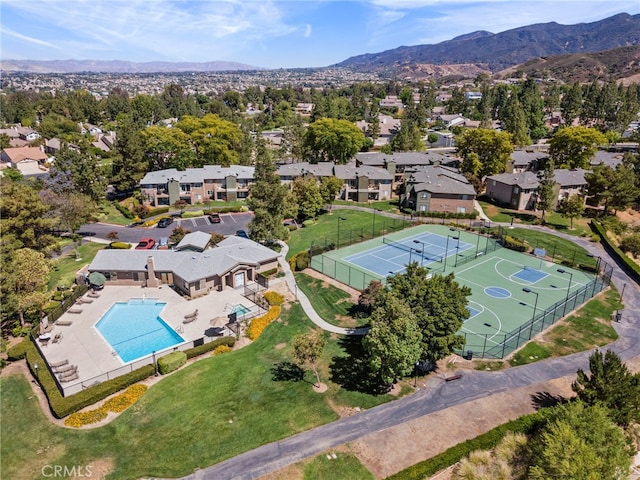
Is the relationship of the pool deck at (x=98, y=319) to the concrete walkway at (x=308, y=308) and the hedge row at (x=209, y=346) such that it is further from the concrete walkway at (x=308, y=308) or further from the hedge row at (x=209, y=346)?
the concrete walkway at (x=308, y=308)

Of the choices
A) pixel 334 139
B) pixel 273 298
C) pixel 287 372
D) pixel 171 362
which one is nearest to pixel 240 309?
pixel 273 298

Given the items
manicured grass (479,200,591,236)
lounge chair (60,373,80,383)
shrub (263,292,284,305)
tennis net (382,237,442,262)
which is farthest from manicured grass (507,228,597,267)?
lounge chair (60,373,80,383)

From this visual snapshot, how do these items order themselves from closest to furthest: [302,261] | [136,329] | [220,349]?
1. [220,349]
2. [136,329]
3. [302,261]

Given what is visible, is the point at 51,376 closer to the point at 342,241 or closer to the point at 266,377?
the point at 266,377

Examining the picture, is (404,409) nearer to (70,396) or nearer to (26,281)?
(70,396)

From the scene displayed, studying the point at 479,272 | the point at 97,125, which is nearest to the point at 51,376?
the point at 479,272

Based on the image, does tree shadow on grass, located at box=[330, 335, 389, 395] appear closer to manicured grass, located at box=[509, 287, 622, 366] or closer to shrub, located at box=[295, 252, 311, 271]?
manicured grass, located at box=[509, 287, 622, 366]
